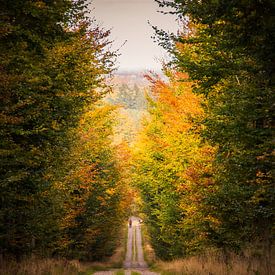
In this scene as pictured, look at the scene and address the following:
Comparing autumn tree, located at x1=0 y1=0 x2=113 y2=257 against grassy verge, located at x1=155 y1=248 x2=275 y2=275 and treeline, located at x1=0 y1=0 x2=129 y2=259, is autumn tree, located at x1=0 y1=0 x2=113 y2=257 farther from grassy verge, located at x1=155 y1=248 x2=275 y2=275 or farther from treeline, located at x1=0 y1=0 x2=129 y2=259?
grassy verge, located at x1=155 y1=248 x2=275 y2=275

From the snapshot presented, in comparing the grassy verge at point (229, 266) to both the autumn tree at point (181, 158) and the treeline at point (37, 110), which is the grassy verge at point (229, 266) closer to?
the autumn tree at point (181, 158)

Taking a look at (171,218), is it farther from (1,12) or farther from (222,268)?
(1,12)

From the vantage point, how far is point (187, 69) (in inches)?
453

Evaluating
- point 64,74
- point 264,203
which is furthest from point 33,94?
point 264,203

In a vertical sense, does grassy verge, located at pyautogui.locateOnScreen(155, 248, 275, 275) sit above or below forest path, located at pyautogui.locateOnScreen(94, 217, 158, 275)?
above

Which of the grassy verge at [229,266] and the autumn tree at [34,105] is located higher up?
the autumn tree at [34,105]

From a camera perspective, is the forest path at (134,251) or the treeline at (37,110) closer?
the treeline at (37,110)

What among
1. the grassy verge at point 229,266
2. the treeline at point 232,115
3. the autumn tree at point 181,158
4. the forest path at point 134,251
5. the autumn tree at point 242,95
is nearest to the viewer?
the autumn tree at point 242,95

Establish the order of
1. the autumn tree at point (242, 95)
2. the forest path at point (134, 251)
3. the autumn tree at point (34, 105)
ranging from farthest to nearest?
the forest path at point (134, 251)
the autumn tree at point (34, 105)
the autumn tree at point (242, 95)

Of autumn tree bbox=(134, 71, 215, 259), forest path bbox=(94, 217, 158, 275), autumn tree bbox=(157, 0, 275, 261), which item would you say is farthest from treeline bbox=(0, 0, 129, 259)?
forest path bbox=(94, 217, 158, 275)

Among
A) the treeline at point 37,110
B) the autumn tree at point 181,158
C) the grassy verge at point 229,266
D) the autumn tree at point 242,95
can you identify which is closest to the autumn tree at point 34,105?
the treeline at point 37,110

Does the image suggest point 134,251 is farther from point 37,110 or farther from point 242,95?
point 242,95

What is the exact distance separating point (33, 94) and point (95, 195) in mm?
15401

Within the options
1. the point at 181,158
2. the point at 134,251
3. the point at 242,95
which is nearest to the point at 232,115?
the point at 242,95
